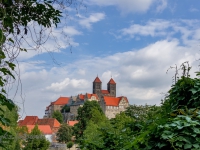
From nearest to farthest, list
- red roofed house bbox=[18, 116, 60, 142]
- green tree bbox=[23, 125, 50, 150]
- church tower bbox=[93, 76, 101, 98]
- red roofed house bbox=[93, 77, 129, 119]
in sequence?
green tree bbox=[23, 125, 50, 150] < red roofed house bbox=[18, 116, 60, 142] < red roofed house bbox=[93, 77, 129, 119] < church tower bbox=[93, 76, 101, 98]

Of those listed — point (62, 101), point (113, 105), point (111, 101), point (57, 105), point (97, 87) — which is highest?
point (97, 87)

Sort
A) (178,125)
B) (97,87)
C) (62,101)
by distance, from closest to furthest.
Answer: (178,125) → (97,87) → (62,101)

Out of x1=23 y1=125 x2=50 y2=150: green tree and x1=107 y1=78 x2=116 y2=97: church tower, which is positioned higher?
x1=107 y1=78 x2=116 y2=97: church tower

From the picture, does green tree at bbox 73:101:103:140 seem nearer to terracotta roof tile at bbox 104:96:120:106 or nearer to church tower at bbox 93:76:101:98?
terracotta roof tile at bbox 104:96:120:106

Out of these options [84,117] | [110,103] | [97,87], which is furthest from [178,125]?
[97,87]

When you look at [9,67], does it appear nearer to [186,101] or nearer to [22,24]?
[22,24]

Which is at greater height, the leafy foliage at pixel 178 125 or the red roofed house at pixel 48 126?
the red roofed house at pixel 48 126

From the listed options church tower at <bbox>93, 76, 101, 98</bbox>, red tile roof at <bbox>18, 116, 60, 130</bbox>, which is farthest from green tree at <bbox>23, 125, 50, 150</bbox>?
church tower at <bbox>93, 76, 101, 98</bbox>

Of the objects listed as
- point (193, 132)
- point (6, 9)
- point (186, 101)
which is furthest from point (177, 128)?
point (6, 9)

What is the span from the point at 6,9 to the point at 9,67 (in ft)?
1.26

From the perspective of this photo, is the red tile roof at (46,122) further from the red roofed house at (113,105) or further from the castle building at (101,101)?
the red roofed house at (113,105)

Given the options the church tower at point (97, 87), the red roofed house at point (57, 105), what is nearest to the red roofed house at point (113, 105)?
the church tower at point (97, 87)

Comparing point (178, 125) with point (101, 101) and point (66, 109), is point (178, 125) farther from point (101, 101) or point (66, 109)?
point (66, 109)

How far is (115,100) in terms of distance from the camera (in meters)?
98.4
